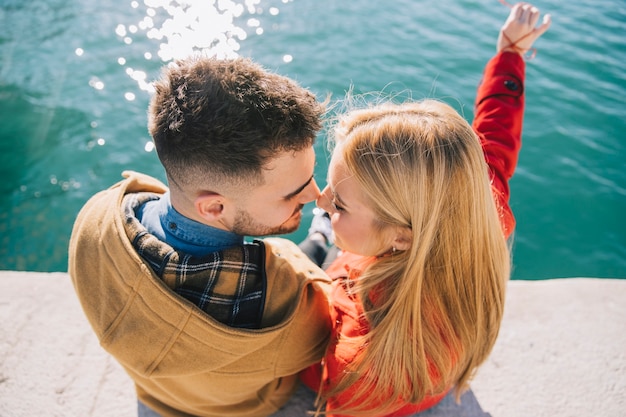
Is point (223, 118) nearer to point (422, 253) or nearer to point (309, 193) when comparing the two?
point (309, 193)

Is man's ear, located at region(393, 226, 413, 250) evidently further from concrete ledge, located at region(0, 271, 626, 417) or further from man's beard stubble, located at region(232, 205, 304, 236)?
concrete ledge, located at region(0, 271, 626, 417)

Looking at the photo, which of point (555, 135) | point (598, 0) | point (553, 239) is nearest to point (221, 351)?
point (553, 239)

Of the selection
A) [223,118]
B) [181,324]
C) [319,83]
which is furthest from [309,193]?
[319,83]

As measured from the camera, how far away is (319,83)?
533 centimetres

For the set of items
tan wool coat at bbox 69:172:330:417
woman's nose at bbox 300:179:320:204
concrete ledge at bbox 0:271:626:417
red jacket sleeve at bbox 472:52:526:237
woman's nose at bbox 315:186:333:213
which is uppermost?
red jacket sleeve at bbox 472:52:526:237

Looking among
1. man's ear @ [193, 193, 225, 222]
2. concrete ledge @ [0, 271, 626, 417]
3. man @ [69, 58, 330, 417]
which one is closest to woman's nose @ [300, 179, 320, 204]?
man @ [69, 58, 330, 417]

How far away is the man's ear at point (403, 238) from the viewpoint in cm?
187

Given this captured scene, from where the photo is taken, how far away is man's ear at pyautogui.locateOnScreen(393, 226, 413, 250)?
1.87m

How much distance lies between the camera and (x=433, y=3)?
6.92 meters

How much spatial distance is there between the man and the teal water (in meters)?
2.26

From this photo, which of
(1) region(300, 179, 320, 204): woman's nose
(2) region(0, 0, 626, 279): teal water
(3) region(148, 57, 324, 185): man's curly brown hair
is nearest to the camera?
(3) region(148, 57, 324, 185): man's curly brown hair

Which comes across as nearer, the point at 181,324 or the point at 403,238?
the point at 181,324

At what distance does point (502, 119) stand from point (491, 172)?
0.39m

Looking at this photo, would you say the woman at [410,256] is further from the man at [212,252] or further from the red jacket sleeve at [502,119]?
the red jacket sleeve at [502,119]
